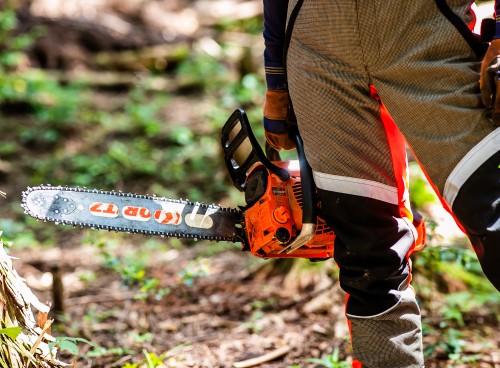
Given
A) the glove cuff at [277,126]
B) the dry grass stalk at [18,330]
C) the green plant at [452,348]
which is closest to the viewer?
the dry grass stalk at [18,330]

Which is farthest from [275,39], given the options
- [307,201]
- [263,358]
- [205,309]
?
[205,309]

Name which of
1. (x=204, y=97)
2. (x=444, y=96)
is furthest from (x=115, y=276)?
(x=204, y=97)

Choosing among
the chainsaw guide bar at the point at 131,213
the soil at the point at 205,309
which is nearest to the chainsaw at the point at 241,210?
the chainsaw guide bar at the point at 131,213

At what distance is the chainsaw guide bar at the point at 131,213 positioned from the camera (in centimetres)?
244

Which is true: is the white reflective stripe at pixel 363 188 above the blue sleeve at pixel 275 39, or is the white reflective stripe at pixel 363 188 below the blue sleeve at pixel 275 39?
below

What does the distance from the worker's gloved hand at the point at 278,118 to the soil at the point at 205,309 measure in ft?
2.94

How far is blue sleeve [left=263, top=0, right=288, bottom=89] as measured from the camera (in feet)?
7.17

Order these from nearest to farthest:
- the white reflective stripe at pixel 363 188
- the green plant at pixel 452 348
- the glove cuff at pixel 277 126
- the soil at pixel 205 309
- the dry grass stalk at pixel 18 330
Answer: the dry grass stalk at pixel 18 330 < the white reflective stripe at pixel 363 188 < the glove cuff at pixel 277 126 < the green plant at pixel 452 348 < the soil at pixel 205 309

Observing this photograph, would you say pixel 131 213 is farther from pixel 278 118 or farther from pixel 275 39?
pixel 275 39

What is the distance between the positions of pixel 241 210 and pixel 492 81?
116cm

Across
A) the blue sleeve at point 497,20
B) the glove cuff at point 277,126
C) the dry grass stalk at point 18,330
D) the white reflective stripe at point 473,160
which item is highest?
the glove cuff at point 277,126

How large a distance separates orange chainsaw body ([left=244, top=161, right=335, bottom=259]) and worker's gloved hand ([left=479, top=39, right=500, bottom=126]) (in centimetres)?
79

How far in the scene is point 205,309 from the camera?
356cm

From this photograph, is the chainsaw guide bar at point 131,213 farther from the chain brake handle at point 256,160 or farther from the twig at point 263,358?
the twig at point 263,358
